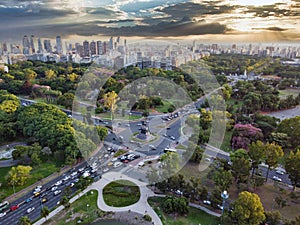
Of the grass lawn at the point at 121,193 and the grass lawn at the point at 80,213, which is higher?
the grass lawn at the point at 121,193

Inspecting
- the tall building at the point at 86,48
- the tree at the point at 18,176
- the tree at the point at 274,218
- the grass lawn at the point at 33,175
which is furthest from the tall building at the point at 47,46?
the tree at the point at 274,218

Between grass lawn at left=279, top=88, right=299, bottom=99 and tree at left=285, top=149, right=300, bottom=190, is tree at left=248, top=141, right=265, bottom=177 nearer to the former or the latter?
tree at left=285, top=149, right=300, bottom=190

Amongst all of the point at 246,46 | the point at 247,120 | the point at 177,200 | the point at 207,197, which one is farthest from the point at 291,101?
the point at 246,46

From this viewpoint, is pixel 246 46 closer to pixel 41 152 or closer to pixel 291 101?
pixel 291 101

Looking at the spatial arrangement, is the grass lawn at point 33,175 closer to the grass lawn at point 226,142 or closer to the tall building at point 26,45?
the grass lawn at point 226,142

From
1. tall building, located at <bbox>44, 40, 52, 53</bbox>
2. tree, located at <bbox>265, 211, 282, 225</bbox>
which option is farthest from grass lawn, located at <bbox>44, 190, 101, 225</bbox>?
tall building, located at <bbox>44, 40, 52, 53</bbox>

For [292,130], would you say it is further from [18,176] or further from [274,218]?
[18,176]

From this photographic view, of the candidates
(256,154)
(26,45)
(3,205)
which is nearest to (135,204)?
(3,205)

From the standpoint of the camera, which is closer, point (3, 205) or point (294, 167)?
point (3, 205)
